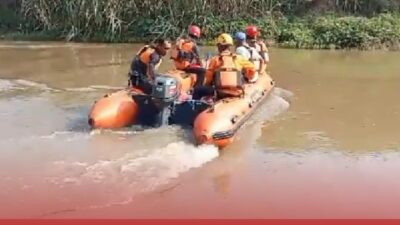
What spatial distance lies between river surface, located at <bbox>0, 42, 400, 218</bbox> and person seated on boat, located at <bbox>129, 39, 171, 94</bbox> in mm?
751

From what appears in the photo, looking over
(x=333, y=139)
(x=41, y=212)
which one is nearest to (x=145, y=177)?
(x=41, y=212)

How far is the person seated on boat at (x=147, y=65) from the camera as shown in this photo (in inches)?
356

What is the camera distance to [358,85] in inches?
488

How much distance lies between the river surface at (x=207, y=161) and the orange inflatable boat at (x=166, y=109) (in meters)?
0.18

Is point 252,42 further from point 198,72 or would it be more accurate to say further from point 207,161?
point 207,161

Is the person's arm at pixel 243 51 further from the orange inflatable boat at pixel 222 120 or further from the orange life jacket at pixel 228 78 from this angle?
the orange life jacket at pixel 228 78

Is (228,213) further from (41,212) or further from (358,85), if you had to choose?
(358,85)

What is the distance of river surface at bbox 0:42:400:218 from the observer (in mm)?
6297

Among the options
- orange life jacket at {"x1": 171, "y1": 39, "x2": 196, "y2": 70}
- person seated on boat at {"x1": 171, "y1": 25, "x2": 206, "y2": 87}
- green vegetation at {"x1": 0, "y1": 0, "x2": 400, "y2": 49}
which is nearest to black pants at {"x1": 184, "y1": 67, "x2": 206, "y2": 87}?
person seated on boat at {"x1": 171, "y1": 25, "x2": 206, "y2": 87}

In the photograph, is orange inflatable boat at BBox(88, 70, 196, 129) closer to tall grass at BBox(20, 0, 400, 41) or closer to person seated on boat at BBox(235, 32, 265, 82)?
person seated on boat at BBox(235, 32, 265, 82)

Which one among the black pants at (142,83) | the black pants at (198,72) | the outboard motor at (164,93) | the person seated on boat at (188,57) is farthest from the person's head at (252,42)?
the outboard motor at (164,93)

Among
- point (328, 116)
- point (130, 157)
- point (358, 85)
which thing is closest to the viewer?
point (130, 157)

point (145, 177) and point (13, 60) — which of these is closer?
point (145, 177)

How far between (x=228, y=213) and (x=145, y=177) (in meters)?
1.08
